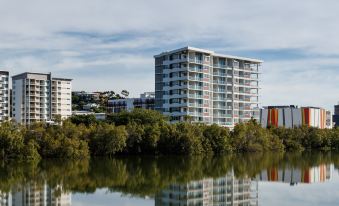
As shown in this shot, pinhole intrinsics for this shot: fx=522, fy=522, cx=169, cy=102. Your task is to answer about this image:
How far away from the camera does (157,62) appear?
232 ft

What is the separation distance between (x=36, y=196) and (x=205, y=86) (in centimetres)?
4839

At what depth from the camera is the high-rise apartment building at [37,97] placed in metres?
85.7

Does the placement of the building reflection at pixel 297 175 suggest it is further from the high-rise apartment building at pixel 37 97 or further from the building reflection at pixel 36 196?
the high-rise apartment building at pixel 37 97

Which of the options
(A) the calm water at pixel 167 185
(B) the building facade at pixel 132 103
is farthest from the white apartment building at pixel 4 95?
(A) the calm water at pixel 167 185

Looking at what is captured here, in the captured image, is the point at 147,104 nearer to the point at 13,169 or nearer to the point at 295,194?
the point at 13,169

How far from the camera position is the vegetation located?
4435cm

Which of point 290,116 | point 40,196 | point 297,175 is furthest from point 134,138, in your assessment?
point 290,116

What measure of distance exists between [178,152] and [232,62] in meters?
25.1

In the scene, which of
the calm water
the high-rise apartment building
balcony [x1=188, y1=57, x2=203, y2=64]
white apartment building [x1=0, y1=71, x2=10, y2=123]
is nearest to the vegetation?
the calm water

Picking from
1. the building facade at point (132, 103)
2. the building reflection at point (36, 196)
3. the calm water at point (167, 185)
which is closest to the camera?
the building reflection at point (36, 196)

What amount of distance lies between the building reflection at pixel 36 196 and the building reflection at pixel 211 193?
3977 mm

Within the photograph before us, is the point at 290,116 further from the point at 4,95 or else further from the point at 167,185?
the point at 167,185

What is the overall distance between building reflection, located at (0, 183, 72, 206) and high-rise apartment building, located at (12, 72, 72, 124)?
6062 centimetres

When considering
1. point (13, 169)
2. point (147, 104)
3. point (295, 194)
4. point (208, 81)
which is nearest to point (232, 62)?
point (208, 81)
